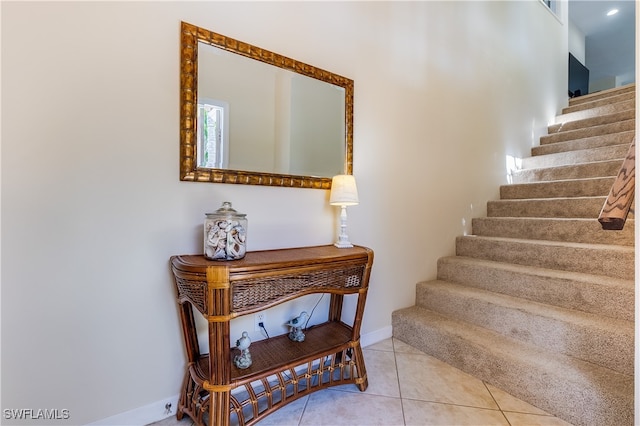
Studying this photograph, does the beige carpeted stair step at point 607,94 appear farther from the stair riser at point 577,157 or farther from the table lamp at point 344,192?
the table lamp at point 344,192

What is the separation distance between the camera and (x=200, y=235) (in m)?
1.45

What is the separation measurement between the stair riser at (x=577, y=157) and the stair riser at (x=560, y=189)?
0.49 metres

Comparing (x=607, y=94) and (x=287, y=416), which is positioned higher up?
(x=607, y=94)

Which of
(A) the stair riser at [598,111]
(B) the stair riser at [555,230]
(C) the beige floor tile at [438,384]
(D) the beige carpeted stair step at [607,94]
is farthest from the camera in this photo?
(D) the beige carpeted stair step at [607,94]

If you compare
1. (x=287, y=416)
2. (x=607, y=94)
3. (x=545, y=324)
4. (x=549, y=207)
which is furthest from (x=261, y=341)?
(x=607, y=94)

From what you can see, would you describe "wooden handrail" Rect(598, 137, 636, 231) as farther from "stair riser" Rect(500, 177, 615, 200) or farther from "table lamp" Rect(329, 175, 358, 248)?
"stair riser" Rect(500, 177, 615, 200)

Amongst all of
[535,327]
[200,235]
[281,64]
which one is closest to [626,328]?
[535,327]

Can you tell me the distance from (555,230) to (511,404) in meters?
1.45

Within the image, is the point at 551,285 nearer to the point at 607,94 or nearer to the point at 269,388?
the point at 269,388

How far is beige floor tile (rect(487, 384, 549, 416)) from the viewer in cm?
142

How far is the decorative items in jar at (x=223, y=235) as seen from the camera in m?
1.25

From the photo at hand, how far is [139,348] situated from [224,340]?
49cm

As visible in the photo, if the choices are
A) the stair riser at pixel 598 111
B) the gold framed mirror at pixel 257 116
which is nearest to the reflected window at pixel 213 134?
the gold framed mirror at pixel 257 116

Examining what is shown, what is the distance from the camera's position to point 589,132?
331 centimetres
